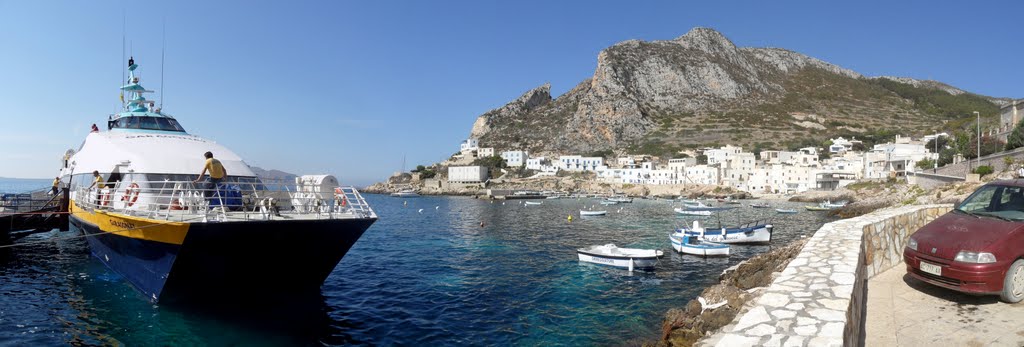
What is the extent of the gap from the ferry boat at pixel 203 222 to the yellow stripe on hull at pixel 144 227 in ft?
0.10

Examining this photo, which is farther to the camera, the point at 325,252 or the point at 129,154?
the point at 129,154

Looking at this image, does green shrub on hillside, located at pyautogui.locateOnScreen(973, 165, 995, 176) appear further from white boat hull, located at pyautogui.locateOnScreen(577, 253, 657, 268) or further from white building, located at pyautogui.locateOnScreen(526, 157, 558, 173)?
white building, located at pyautogui.locateOnScreen(526, 157, 558, 173)

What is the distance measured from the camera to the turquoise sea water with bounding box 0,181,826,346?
11305mm

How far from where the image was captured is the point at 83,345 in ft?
34.2

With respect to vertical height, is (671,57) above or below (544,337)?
above

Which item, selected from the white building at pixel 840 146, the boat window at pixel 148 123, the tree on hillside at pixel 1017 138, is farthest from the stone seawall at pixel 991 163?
the white building at pixel 840 146

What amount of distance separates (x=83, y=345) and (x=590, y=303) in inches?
510

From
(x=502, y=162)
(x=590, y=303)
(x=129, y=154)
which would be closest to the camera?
(x=129, y=154)

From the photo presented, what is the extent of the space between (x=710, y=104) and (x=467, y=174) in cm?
8605

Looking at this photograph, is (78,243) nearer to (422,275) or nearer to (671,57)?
(422,275)

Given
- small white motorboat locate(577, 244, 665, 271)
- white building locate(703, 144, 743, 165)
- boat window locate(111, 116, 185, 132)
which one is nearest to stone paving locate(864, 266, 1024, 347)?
small white motorboat locate(577, 244, 665, 271)

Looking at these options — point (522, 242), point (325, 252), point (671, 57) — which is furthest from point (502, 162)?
point (325, 252)

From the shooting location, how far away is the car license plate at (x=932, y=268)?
250 inches

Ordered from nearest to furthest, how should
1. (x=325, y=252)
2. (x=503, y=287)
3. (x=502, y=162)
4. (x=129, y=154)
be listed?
(x=325, y=252) < (x=129, y=154) < (x=503, y=287) < (x=502, y=162)
